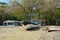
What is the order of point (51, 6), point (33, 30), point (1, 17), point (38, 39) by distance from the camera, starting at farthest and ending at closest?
point (1, 17) → point (51, 6) → point (33, 30) → point (38, 39)

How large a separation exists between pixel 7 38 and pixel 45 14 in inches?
709

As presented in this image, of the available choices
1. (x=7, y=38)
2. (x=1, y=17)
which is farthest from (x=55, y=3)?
(x=7, y=38)

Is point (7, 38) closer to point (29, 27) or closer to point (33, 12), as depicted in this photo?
point (29, 27)

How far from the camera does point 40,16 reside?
2927 centimetres

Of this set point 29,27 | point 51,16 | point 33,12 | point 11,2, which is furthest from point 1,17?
point 29,27

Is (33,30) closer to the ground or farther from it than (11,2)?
closer to the ground

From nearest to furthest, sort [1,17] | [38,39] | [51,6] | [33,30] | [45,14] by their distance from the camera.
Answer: [38,39] < [33,30] < [51,6] < [45,14] < [1,17]

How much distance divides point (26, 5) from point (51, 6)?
377 centimetres

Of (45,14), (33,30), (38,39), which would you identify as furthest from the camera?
(45,14)

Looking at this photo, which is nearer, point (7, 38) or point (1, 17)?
point (7, 38)

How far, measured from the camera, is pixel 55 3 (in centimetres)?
2661

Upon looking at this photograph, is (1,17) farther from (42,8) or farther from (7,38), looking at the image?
(7,38)

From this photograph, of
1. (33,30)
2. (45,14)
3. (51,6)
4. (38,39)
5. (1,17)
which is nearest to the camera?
(38,39)

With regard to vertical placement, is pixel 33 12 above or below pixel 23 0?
below
